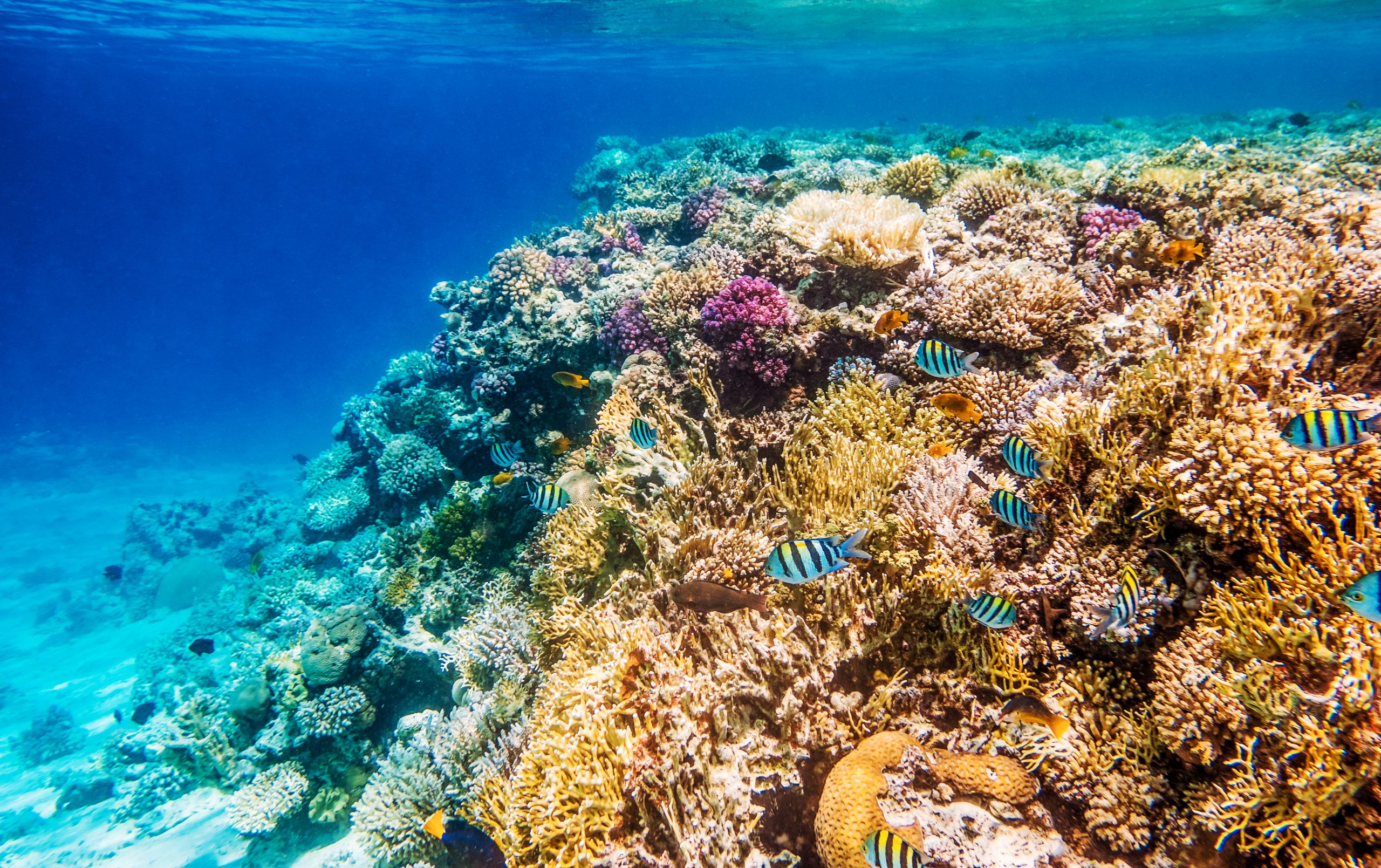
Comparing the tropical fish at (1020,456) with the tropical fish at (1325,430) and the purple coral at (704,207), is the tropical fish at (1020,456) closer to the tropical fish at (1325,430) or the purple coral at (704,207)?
the tropical fish at (1325,430)

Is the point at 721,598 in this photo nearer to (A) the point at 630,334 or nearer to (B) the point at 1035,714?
(B) the point at 1035,714

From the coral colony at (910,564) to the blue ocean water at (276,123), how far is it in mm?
22417

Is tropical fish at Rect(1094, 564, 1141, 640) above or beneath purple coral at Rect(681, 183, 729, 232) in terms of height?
beneath

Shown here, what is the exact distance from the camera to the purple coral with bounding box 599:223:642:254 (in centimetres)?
1027

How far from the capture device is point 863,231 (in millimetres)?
5578

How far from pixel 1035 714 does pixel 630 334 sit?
5.28 m

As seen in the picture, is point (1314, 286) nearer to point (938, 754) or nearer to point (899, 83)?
point (938, 754)

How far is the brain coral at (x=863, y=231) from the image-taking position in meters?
5.52

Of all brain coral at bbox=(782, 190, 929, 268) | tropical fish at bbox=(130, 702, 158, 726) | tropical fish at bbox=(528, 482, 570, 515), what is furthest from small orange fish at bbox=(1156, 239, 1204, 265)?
tropical fish at bbox=(130, 702, 158, 726)

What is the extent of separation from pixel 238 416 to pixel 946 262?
68008 millimetres

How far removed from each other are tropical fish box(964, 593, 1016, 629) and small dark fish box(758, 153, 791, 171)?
1147 cm

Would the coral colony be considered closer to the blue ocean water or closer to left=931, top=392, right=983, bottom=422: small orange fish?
left=931, top=392, right=983, bottom=422: small orange fish

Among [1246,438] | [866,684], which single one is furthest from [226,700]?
[1246,438]

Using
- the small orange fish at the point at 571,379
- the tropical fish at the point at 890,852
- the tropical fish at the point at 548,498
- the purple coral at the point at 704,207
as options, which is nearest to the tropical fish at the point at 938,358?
the tropical fish at the point at 890,852
